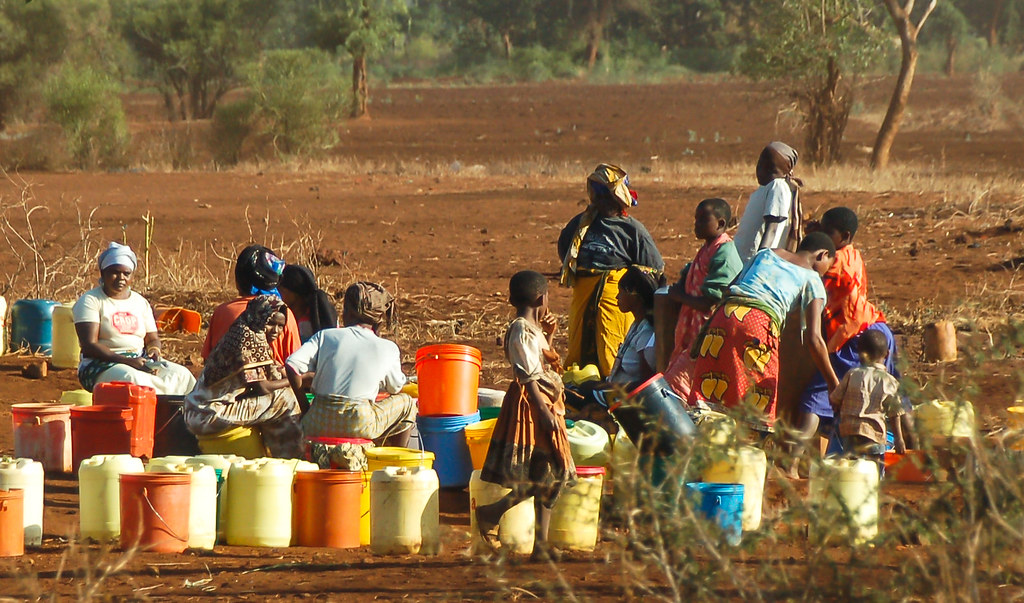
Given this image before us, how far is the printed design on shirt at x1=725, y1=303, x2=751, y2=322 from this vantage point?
6078mm

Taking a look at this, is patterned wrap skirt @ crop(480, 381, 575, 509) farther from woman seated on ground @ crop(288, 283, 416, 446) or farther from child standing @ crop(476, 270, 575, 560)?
woman seated on ground @ crop(288, 283, 416, 446)

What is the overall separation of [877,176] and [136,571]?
1591 centimetres

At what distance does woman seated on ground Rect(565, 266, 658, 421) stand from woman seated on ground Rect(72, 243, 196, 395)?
2194 millimetres

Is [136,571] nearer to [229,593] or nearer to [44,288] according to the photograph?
[229,593]

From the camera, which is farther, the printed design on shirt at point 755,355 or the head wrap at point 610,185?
the head wrap at point 610,185

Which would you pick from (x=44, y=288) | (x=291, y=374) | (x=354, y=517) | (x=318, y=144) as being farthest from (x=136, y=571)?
(x=318, y=144)

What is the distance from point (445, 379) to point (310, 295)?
107 centimetres

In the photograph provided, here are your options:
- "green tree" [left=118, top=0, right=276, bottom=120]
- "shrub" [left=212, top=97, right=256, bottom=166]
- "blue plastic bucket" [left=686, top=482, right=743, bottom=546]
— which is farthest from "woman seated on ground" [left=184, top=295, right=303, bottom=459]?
"green tree" [left=118, top=0, right=276, bottom=120]

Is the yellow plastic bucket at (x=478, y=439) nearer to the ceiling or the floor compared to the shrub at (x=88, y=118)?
nearer to the floor

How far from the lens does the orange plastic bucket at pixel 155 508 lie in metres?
5.05

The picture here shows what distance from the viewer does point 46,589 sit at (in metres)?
4.59

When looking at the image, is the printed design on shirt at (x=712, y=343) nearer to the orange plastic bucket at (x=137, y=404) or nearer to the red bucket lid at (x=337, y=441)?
the red bucket lid at (x=337, y=441)

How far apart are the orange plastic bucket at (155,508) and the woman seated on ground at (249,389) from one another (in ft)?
3.92

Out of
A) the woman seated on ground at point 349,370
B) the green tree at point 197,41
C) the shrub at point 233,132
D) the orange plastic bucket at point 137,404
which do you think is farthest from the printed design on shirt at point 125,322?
the green tree at point 197,41
